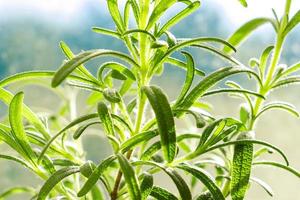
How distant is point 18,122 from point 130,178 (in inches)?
7.3

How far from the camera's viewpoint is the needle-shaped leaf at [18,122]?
728mm

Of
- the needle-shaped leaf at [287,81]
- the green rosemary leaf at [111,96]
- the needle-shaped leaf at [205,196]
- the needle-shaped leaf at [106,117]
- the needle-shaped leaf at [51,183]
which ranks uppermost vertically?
the needle-shaped leaf at [287,81]

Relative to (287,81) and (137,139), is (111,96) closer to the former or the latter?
(137,139)

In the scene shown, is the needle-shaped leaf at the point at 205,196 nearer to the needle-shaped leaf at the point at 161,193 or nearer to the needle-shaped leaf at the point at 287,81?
the needle-shaped leaf at the point at 161,193

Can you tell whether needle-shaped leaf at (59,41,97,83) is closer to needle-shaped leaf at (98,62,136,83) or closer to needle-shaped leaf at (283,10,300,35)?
needle-shaped leaf at (98,62,136,83)

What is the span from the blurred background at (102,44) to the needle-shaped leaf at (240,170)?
59.0 inches

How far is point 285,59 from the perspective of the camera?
256cm

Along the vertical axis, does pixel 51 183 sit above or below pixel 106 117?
below

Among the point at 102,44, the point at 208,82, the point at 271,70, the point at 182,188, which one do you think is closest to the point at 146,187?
the point at 182,188

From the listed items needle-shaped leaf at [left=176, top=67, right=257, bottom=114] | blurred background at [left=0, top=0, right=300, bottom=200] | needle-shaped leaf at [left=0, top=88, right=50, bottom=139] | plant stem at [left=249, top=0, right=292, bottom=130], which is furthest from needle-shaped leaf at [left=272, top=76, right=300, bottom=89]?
blurred background at [left=0, top=0, right=300, bottom=200]

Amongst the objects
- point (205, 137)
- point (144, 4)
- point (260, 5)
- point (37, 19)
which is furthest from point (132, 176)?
point (37, 19)

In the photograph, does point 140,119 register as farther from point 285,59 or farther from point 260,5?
point 285,59

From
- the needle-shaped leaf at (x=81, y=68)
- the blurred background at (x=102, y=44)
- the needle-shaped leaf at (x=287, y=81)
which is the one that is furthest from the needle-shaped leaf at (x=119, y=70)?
the blurred background at (x=102, y=44)

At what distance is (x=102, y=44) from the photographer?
255cm
